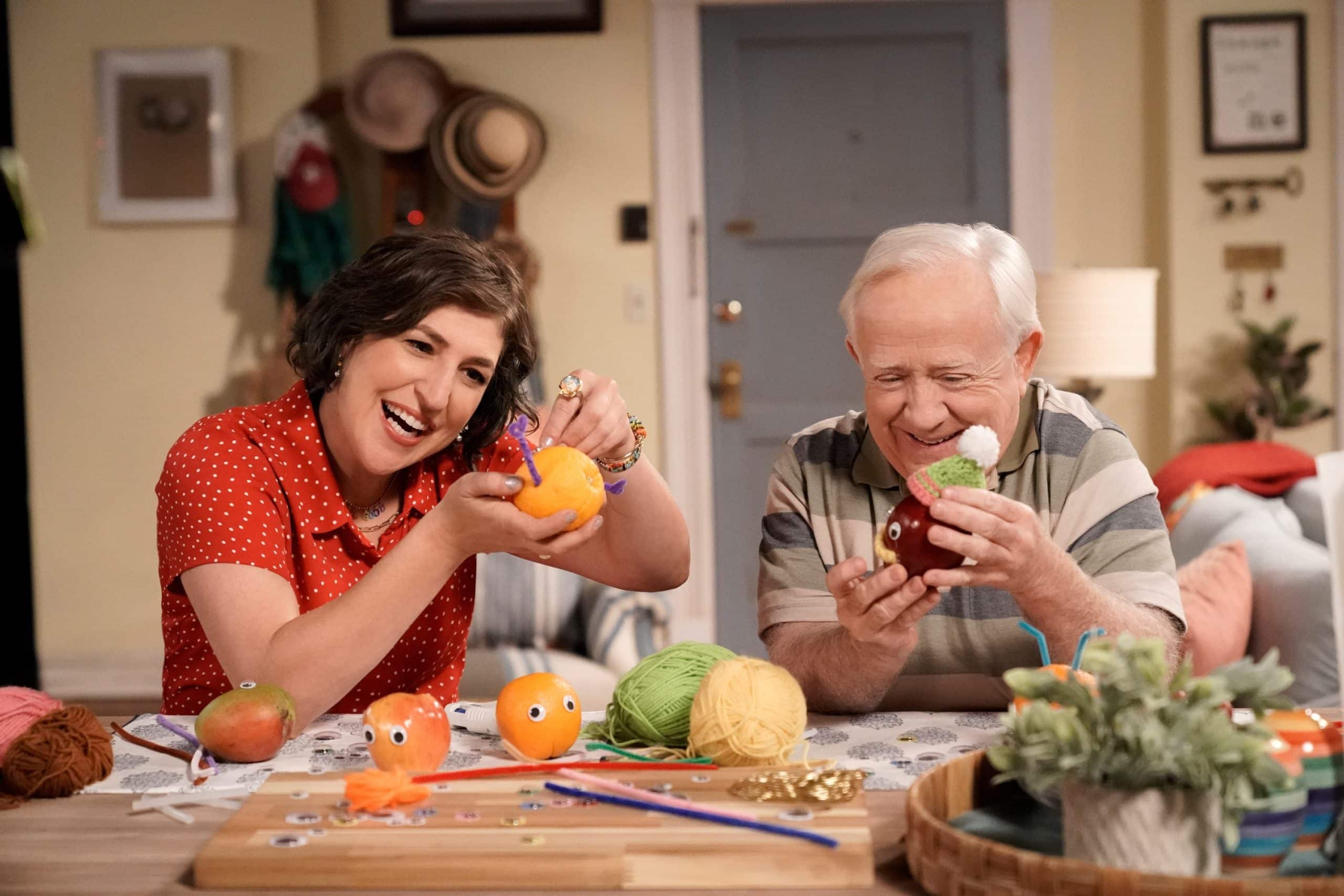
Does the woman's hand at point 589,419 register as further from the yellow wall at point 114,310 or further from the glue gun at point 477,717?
the yellow wall at point 114,310

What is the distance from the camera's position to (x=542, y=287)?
4.83 metres

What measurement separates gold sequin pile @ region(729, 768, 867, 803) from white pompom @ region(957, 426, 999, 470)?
354 mm

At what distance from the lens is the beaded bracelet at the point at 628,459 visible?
1672 mm

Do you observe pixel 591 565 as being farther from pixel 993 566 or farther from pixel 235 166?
pixel 235 166

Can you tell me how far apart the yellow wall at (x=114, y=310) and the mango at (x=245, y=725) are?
370 centimetres

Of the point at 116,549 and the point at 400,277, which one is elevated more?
the point at 400,277

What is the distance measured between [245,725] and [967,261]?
97cm

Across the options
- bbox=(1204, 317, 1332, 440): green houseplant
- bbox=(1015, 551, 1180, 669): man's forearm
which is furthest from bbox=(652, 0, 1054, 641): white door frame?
bbox=(1015, 551, 1180, 669): man's forearm

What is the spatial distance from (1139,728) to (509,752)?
2.09ft

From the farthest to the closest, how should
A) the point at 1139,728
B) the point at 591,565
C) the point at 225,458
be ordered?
the point at 591,565, the point at 225,458, the point at 1139,728

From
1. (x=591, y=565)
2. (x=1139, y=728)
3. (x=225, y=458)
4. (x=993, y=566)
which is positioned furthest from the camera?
(x=591, y=565)

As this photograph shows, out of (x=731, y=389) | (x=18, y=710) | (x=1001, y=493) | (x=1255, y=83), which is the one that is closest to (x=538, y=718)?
(x=18, y=710)

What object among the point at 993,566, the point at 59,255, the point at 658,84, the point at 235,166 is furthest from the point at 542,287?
the point at 993,566

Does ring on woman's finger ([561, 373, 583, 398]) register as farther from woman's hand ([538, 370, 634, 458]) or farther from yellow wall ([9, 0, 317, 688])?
yellow wall ([9, 0, 317, 688])
